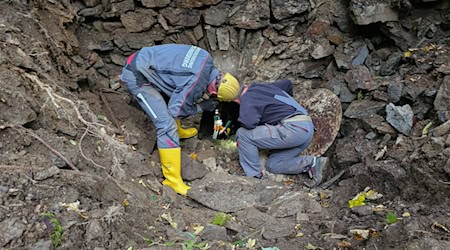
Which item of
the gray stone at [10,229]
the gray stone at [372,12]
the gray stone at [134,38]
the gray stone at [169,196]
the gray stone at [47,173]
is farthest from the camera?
the gray stone at [134,38]

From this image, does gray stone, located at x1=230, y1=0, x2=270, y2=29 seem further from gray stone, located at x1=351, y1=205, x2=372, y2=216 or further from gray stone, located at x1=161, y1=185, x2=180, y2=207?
gray stone, located at x1=351, y1=205, x2=372, y2=216

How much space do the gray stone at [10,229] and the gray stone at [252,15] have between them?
150 inches

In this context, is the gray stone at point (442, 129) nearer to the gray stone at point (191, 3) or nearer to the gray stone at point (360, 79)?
the gray stone at point (360, 79)

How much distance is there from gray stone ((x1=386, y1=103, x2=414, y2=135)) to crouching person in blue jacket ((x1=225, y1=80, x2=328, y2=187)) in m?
0.79

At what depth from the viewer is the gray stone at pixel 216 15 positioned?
5.53m

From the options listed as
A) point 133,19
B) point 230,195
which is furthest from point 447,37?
point 133,19

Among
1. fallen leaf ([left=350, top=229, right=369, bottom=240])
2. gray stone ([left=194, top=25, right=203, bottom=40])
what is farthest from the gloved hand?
fallen leaf ([left=350, top=229, right=369, bottom=240])

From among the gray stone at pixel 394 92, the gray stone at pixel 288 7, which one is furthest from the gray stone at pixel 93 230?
the gray stone at pixel 288 7

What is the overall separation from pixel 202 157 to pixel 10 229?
267cm

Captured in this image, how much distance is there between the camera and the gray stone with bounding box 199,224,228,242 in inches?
122

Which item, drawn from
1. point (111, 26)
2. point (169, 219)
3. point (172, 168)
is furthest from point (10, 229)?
point (111, 26)

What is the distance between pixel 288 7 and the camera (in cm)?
548

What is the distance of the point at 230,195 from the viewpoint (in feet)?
13.6

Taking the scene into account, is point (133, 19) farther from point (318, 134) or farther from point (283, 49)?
point (318, 134)
